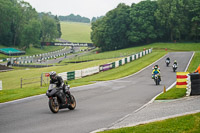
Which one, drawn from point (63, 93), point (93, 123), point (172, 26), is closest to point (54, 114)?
point (63, 93)

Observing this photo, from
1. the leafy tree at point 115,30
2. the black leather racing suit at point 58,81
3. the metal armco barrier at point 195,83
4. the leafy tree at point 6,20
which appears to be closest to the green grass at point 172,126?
the black leather racing suit at point 58,81

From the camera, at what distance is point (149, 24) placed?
4040 inches

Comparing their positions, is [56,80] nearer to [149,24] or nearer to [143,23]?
[143,23]

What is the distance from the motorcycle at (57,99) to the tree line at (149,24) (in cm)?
8551

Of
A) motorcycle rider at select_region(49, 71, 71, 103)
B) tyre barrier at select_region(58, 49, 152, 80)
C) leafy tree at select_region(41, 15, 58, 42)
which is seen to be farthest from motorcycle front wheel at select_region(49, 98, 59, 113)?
leafy tree at select_region(41, 15, 58, 42)

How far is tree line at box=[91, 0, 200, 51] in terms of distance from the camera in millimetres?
96688

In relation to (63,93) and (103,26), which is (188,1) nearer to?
(103,26)

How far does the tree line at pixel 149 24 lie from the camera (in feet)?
317

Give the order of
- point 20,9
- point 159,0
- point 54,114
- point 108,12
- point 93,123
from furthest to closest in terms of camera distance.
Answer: point 20,9 → point 108,12 → point 159,0 → point 54,114 → point 93,123

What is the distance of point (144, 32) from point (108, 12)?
671 inches

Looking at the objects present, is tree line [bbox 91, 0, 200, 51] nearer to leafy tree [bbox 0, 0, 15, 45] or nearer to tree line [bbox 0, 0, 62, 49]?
tree line [bbox 0, 0, 62, 49]

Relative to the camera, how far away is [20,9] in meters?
129

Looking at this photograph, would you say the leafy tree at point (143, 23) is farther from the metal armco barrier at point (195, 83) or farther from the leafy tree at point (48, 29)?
the metal armco barrier at point (195, 83)

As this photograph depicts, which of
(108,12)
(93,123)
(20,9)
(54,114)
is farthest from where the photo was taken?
(20,9)
